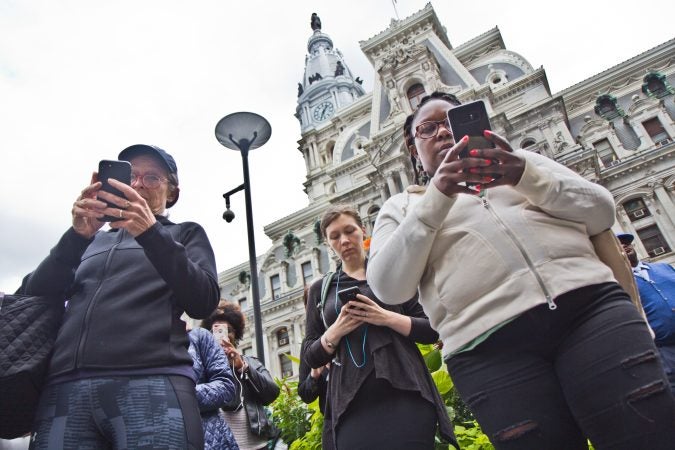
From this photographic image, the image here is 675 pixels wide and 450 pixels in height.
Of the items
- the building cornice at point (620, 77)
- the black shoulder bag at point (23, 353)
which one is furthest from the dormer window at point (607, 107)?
the black shoulder bag at point (23, 353)

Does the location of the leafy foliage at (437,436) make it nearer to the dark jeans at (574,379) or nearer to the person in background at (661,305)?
the dark jeans at (574,379)

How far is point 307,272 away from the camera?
3322cm

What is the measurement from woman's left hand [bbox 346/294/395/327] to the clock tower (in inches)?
1777

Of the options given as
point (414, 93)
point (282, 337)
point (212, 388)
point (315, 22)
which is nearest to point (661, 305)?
point (212, 388)

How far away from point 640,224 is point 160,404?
27.2 metres

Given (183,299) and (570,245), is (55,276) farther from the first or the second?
(570,245)

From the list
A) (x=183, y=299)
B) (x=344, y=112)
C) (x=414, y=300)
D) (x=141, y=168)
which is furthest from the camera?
(x=344, y=112)

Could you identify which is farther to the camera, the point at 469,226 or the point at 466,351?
the point at 469,226

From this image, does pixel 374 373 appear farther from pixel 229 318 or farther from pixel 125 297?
pixel 229 318

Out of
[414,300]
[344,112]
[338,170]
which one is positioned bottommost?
[414,300]

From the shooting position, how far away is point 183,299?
2223mm

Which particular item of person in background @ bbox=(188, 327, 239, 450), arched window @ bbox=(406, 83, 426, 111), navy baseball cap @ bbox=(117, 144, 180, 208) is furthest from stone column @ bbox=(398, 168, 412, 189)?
navy baseball cap @ bbox=(117, 144, 180, 208)

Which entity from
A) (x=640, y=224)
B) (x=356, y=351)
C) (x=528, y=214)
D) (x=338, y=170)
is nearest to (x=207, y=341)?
(x=356, y=351)

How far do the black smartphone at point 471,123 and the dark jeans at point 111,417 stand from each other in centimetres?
166
